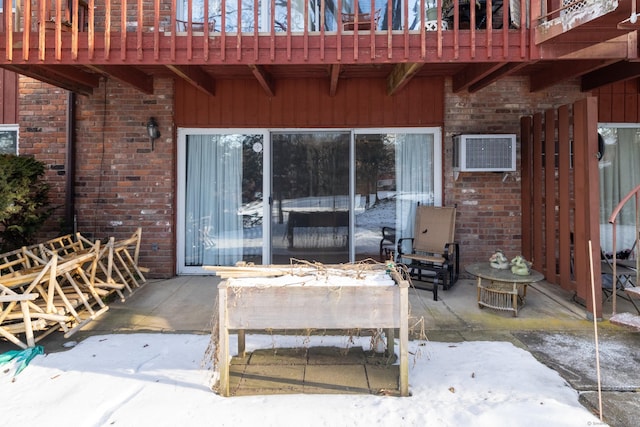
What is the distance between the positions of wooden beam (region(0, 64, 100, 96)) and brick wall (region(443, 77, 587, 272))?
15.6 feet

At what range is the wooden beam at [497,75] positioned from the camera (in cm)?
441

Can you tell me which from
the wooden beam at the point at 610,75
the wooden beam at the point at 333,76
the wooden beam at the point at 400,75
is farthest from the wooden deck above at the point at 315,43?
the wooden beam at the point at 610,75

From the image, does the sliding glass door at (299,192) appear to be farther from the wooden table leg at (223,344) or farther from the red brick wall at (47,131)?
the wooden table leg at (223,344)

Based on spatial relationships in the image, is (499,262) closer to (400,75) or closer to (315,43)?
(400,75)

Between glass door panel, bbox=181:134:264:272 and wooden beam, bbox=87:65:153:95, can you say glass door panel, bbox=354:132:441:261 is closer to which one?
glass door panel, bbox=181:134:264:272

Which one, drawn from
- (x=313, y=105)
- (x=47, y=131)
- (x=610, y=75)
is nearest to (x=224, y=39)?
(x=313, y=105)

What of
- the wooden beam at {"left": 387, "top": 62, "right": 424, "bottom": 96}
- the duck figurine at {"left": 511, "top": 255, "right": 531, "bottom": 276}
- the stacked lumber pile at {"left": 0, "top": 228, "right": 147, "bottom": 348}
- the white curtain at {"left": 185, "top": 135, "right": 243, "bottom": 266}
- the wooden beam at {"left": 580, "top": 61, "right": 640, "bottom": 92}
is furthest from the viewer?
the white curtain at {"left": 185, "top": 135, "right": 243, "bottom": 266}

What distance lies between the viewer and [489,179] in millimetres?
5805

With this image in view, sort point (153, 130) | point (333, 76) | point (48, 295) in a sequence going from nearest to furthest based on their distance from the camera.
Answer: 1. point (48, 295)
2. point (333, 76)
3. point (153, 130)

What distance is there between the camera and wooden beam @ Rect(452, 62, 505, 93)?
457 centimetres

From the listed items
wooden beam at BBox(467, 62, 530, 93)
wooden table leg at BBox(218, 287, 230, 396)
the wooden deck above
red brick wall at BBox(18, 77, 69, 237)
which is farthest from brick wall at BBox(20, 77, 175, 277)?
wooden beam at BBox(467, 62, 530, 93)

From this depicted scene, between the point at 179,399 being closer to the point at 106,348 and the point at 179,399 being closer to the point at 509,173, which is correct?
the point at 106,348

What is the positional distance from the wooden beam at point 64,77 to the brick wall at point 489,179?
475cm

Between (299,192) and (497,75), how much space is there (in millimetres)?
2905
